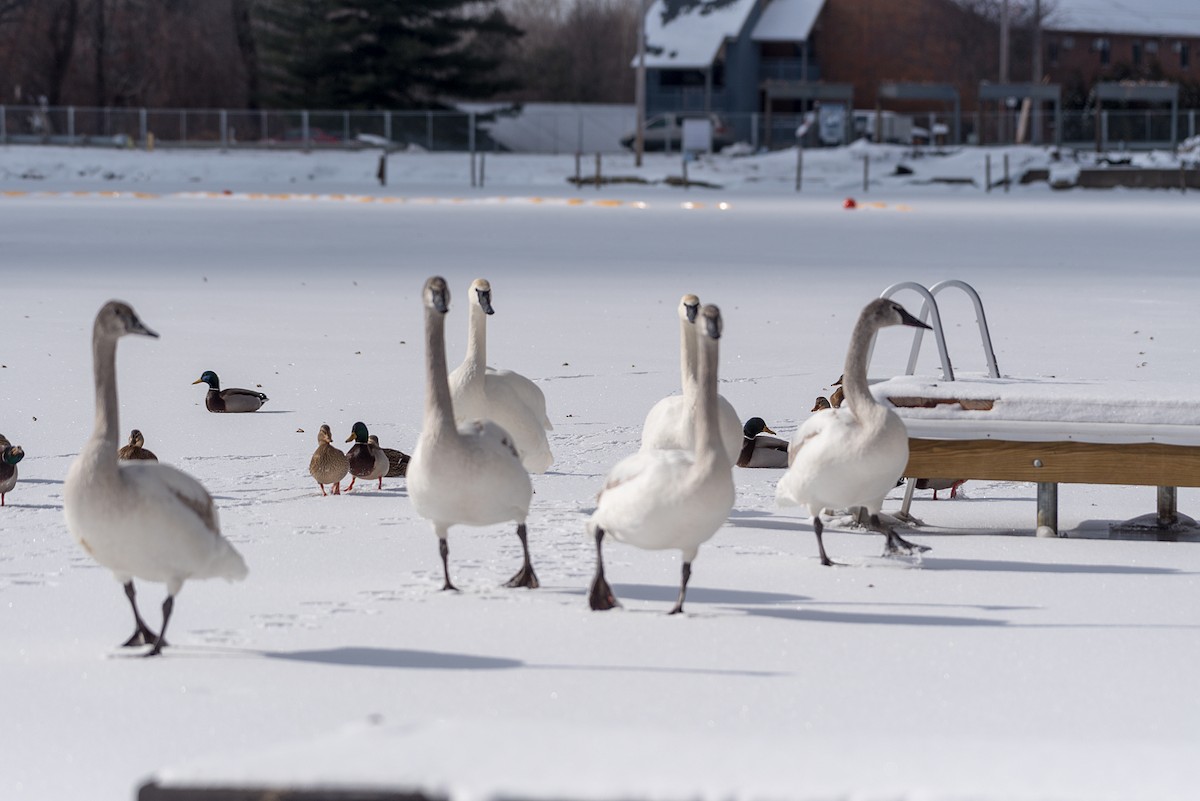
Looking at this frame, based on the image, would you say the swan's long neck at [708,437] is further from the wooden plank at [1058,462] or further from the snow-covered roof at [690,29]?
the snow-covered roof at [690,29]

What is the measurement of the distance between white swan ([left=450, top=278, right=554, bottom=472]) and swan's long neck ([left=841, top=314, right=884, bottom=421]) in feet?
4.39

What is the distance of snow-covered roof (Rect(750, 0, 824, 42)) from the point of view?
72.6 metres

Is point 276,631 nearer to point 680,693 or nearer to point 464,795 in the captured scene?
point 680,693

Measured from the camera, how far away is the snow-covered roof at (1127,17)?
79.2 m

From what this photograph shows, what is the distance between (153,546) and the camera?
4734mm

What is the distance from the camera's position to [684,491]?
16.7 feet

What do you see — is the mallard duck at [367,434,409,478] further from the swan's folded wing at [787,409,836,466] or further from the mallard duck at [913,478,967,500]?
the mallard duck at [913,478,967,500]

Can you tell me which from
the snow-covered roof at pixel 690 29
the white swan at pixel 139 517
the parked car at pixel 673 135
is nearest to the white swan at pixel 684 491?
the white swan at pixel 139 517

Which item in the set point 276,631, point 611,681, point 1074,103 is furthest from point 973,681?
point 1074,103

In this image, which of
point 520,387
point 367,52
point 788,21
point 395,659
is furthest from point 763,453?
point 788,21

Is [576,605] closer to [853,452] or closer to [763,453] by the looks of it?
[853,452]

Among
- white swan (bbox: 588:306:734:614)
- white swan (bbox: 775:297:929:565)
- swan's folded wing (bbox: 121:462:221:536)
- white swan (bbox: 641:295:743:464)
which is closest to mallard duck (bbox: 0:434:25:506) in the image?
swan's folded wing (bbox: 121:462:221:536)

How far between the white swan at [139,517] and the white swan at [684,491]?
1.16 m

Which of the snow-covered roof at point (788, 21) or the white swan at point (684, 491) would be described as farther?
the snow-covered roof at point (788, 21)
